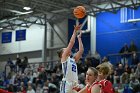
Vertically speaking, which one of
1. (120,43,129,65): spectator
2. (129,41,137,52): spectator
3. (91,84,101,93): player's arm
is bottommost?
(120,43,129,65): spectator

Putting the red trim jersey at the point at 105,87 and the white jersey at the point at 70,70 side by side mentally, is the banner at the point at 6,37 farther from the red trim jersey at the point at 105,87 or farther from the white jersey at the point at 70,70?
the red trim jersey at the point at 105,87

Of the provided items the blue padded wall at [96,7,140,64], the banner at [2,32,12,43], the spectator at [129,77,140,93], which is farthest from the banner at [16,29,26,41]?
→ the spectator at [129,77,140,93]

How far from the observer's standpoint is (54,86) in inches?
857

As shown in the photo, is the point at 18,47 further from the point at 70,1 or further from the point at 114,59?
the point at 114,59

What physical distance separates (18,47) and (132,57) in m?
14.7

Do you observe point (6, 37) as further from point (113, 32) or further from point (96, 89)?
point (96, 89)

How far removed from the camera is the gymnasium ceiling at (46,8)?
28.6 m

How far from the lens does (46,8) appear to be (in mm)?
31484

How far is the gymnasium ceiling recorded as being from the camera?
28594 mm

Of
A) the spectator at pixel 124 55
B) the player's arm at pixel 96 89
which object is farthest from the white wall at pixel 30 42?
the player's arm at pixel 96 89

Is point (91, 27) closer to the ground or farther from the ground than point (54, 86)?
farther from the ground

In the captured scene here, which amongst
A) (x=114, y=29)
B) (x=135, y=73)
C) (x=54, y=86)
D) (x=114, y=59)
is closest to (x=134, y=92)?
(x=135, y=73)

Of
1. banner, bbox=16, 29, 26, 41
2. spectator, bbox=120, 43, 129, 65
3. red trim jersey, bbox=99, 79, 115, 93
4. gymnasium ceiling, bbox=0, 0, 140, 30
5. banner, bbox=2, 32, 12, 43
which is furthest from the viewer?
banner, bbox=2, 32, 12, 43

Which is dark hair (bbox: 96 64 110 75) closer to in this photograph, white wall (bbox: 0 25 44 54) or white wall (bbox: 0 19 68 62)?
white wall (bbox: 0 19 68 62)
